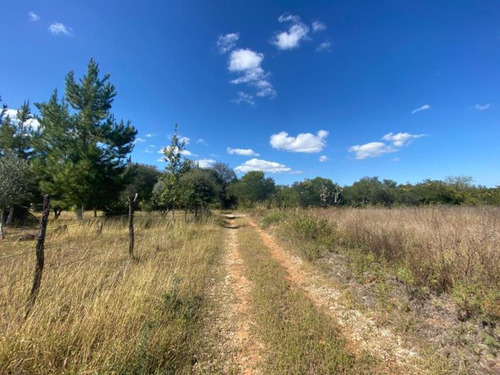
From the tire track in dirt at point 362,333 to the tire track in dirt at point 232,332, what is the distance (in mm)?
1322

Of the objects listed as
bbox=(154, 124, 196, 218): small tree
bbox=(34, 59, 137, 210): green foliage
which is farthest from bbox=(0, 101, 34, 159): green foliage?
bbox=(154, 124, 196, 218): small tree

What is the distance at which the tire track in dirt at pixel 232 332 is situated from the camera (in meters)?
2.47

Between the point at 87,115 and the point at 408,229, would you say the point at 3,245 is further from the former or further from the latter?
the point at 408,229

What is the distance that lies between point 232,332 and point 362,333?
1932 millimetres

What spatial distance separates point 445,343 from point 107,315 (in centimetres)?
437

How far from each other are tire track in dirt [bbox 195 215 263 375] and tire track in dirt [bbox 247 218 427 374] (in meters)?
1.32

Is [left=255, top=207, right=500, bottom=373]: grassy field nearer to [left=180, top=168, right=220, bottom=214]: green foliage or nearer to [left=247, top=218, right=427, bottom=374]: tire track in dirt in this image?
[left=247, top=218, right=427, bottom=374]: tire track in dirt

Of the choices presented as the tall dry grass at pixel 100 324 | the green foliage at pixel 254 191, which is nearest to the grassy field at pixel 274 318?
the tall dry grass at pixel 100 324

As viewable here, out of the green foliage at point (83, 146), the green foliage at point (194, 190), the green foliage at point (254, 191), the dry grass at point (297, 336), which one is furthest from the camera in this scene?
the green foliage at point (254, 191)

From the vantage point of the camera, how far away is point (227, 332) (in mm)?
3123

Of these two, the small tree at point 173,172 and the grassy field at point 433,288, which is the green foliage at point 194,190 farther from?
the grassy field at point 433,288

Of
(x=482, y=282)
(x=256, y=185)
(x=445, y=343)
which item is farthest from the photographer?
(x=256, y=185)

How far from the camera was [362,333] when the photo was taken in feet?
9.89

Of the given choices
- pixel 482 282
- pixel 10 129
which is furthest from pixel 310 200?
pixel 10 129
